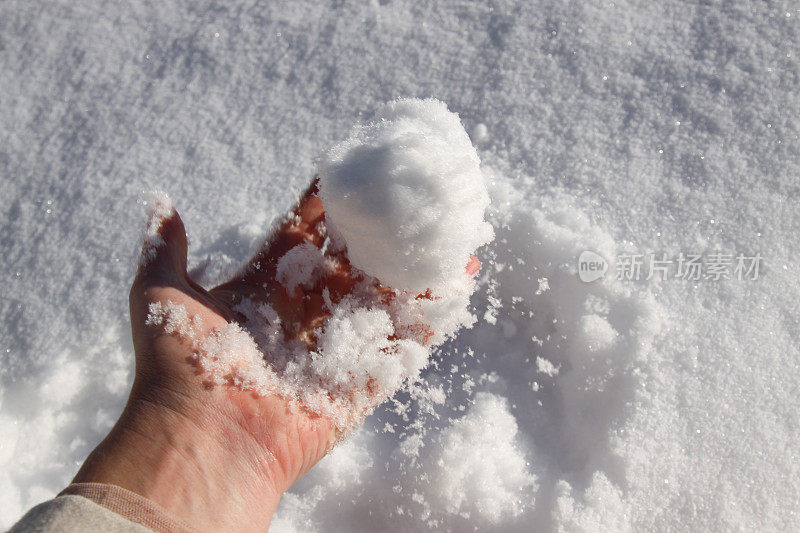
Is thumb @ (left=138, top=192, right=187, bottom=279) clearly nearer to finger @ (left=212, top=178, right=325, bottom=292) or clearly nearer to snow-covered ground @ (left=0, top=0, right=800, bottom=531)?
finger @ (left=212, top=178, right=325, bottom=292)

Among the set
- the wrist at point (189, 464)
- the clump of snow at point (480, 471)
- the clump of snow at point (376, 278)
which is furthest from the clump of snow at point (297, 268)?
the clump of snow at point (480, 471)

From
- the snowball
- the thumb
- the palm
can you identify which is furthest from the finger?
the snowball

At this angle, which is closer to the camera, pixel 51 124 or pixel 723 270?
pixel 723 270

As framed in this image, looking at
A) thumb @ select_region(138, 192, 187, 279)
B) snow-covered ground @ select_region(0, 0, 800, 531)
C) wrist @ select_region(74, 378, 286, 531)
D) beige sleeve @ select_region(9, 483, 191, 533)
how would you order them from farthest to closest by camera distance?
snow-covered ground @ select_region(0, 0, 800, 531), thumb @ select_region(138, 192, 187, 279), wrist @ select_region(74, 378, 286, 531), beige sleeve @ select_region(9, 483, 191, 533)

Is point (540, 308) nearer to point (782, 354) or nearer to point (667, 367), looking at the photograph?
point (667, 367)

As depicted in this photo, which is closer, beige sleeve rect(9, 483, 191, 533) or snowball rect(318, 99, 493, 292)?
beige sleeve rect(9, 483, 191, 533)

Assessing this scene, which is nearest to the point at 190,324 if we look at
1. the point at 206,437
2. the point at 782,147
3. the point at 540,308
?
the point at 206,437

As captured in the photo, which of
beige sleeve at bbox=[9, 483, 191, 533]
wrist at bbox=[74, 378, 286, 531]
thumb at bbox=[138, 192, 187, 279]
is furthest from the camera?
thumb at bbox=[138, 192, 187, 279]

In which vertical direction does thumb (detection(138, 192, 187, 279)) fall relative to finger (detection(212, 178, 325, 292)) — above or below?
above

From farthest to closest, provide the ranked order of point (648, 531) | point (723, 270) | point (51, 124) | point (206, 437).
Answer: point (51, 124) → point (723, 270) → point (648, 531) → point (206, 437)
